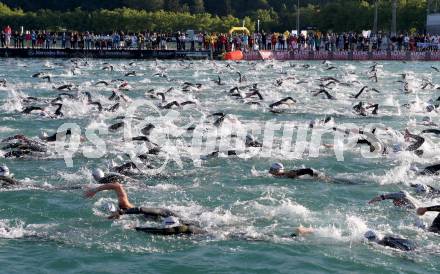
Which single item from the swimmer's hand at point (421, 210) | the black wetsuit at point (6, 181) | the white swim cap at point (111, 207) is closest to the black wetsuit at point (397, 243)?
the swimmer's hand at point (421, 210)

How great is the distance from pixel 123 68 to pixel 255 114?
2258cm

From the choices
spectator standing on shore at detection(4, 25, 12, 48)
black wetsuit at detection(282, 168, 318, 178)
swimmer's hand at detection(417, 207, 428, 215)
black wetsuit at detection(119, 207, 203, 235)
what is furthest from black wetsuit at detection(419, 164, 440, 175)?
spectator standing on shore at detection(4, 25, 12, 48)

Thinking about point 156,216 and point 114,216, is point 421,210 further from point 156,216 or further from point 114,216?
point 114,216

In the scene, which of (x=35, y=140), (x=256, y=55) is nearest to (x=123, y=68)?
(x=256, y=55)

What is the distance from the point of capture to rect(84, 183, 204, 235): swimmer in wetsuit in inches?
480

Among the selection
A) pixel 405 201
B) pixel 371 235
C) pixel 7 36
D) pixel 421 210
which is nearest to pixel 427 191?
pixel 405 201

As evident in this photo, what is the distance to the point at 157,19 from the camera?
79.2m

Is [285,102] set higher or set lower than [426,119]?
higher

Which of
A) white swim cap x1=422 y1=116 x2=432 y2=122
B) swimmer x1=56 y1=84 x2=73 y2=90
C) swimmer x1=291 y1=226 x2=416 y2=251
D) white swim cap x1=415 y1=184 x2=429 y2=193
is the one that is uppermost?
swimmer x1=56 y1=84 x2=73 y2=90

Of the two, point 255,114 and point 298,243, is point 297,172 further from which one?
point 255,114

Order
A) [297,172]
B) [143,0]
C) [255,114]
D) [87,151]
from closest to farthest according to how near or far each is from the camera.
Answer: [297,172], [87,151], [255,114], [143,0]

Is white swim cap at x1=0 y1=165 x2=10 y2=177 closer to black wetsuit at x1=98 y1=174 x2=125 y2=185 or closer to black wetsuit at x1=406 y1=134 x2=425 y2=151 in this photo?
black wetsuit at x1=98 y1=174 x2=125 y2=185

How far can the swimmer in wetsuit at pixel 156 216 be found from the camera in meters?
12.2

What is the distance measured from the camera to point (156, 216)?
12.8 m
